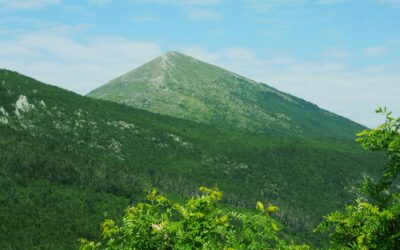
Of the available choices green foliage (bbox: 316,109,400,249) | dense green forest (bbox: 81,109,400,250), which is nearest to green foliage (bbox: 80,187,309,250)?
dense green forest (bbox: 81,109,400,250)

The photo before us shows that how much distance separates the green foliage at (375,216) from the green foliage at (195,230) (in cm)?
249

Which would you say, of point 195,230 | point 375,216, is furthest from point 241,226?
point 375,216

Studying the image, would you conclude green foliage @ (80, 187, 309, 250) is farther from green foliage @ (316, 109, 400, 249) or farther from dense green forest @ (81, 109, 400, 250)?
green foliage @ (316, 109, 400, 249)

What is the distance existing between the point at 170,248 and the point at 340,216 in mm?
7049

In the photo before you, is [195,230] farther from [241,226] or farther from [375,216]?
[375,216]

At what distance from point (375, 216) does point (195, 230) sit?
6.64 metres

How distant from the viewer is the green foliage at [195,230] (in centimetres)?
1506

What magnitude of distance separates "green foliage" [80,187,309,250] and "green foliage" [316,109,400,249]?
98.2 inches

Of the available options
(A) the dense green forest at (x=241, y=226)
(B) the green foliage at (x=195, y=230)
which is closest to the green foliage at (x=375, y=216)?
(A) the dense green forest at (x=241, y=226)

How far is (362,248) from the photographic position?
51.3 ft

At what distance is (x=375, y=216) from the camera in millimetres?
15844

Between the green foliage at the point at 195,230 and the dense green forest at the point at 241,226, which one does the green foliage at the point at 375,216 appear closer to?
the dense green forest at the point at 241,226

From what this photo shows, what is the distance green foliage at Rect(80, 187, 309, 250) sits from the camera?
593 inches

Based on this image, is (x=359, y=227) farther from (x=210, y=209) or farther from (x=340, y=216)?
(x=210, y=209)
